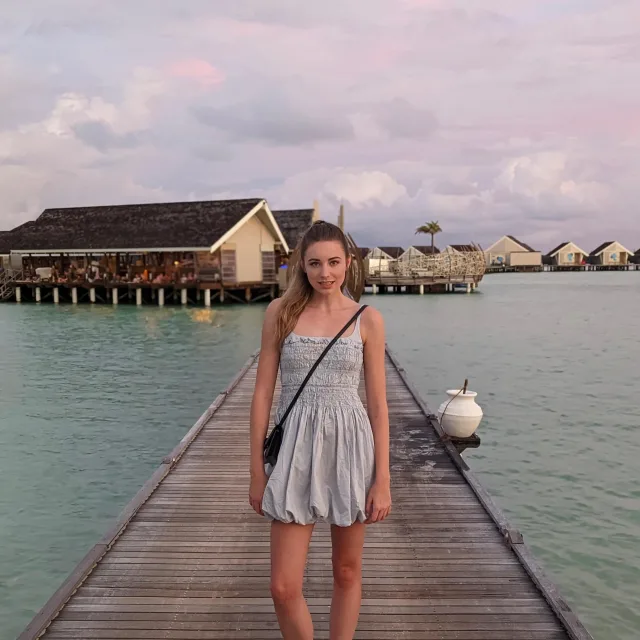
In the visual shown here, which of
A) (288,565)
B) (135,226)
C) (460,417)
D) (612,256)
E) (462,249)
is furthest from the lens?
(612,256)

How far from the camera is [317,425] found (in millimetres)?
2672

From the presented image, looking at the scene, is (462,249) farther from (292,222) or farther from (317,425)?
(317,425)

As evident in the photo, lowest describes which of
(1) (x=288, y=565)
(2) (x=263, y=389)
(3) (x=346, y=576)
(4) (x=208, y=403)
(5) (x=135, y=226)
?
(4) (x=208, y=403)

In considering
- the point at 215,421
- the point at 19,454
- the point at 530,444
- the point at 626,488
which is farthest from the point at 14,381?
the point at 626,488

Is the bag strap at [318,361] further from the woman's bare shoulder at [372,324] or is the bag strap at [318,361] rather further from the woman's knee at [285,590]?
the woman's knee at [285,590]

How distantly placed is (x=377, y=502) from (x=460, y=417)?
5828 millimetres

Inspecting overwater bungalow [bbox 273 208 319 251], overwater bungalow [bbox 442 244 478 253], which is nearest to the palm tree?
overwater bungalow [bbox 442 244 478 253]

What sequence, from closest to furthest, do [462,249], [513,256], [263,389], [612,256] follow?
[263,389] → [462,249] → [513,256] → [612,256]

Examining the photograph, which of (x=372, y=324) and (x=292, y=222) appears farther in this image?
(x=292, y=222)

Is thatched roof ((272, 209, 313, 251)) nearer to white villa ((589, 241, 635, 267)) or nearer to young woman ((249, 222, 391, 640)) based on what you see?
young woman ((249, 222, 391, 640))

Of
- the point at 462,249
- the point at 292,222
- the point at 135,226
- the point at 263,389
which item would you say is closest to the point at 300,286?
the point at 263,389

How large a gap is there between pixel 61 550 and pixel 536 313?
3504cm

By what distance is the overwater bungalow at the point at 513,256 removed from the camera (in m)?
133

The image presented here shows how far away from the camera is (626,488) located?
888 centimetres
